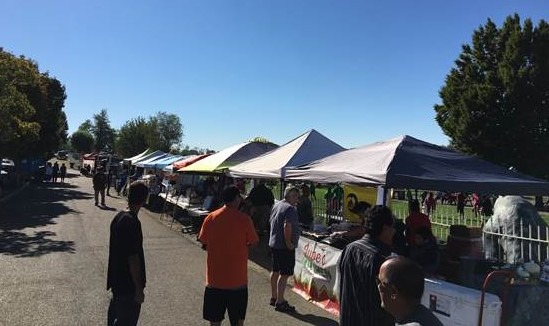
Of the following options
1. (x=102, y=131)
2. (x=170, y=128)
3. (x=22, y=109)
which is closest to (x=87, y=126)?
(x=102, y=131)

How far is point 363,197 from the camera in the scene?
15.3 metres

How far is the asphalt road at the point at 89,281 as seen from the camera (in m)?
7.37

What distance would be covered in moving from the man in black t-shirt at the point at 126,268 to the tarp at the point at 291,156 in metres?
6.62

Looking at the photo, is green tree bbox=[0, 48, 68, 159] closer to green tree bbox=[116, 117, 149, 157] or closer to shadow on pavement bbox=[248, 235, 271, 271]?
shadow on pavement bbox=[248, 235, 271, 271]

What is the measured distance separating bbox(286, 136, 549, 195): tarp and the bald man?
4471mm

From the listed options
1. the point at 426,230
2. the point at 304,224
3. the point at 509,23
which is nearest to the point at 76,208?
the point at 304,224

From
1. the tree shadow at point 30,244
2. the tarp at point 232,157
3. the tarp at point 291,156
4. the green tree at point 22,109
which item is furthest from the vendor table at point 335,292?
the green tree at point 22,109

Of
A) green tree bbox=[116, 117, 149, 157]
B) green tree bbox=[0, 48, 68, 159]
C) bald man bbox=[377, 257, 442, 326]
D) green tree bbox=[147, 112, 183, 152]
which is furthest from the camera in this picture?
green tree bbox=[147, 112, 183, 152]

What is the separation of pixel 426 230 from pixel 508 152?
3260 cm

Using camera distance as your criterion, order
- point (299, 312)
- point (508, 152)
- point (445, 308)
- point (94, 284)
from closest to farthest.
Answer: point (445, 308)
point (299, 312)
point (94, 284)
point (508, 152)

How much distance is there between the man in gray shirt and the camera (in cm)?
778

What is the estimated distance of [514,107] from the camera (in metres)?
36.1

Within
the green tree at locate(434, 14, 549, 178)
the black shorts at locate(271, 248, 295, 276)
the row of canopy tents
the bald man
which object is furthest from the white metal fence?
the green tree at locate(434, 14, 549, 178)

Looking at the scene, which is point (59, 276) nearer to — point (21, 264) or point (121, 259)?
point (21, 264)
